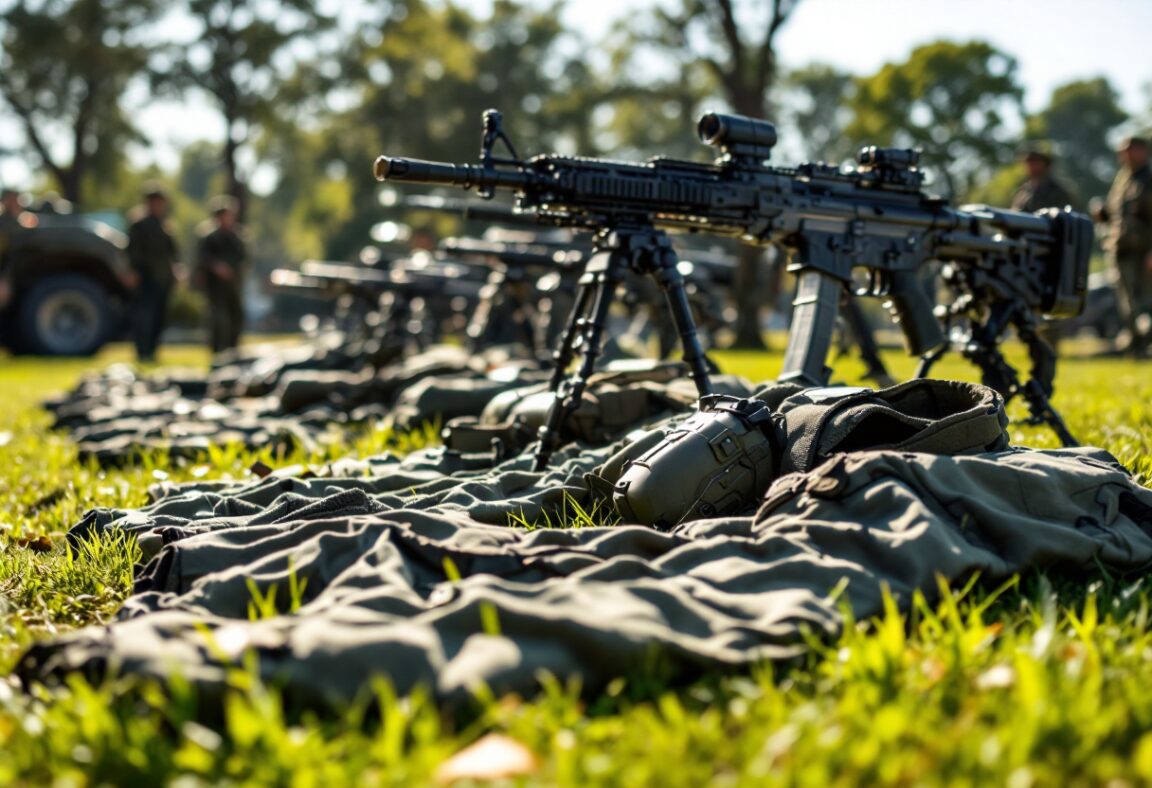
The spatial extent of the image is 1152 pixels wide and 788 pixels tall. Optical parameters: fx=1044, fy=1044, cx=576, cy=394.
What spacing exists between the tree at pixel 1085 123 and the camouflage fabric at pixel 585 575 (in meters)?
69.8

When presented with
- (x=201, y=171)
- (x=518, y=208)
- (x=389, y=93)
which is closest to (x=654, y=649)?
(x=518, y=208)

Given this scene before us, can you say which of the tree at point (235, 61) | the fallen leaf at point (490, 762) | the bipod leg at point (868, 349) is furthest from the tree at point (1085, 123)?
the fallen leaf at point (490, 762)

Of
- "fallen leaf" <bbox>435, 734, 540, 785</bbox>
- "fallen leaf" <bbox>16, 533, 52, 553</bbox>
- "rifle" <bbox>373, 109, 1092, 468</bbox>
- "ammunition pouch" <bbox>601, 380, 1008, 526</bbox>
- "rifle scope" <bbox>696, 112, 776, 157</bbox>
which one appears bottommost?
"fallen leaf" <bbox>16, 533, 52, 553</bbox>

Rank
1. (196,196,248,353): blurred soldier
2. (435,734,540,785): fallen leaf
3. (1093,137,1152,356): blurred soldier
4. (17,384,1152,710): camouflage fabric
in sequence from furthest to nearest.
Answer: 1. (196,196,248,353): blurred soldier
2. (1093,137,1152,356): blurred soldier
3. (17,384,1152,710): camouflage fabric
4. (435,734,540,785): fallen leaf

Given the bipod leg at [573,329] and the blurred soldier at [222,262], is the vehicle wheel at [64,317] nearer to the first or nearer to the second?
the blurred soldier at [222,262]

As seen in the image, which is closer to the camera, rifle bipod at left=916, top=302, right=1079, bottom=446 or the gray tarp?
the gray tarp

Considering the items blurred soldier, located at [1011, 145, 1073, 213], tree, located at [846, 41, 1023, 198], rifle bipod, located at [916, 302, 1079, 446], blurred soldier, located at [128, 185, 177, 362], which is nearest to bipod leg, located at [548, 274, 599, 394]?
rifle bipod, located at [916, 302, 1079, 446]

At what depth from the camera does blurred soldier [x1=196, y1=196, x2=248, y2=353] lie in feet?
49.6

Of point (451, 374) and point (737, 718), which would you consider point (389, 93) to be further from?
point (737, 718)

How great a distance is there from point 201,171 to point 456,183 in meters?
109

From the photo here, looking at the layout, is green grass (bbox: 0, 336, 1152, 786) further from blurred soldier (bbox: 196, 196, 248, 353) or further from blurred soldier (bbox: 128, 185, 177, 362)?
blurred soldier (bbox: 128, 185, 177, 362)

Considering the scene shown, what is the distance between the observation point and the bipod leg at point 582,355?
4430 millimetres

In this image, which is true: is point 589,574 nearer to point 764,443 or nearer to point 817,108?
point 764,443

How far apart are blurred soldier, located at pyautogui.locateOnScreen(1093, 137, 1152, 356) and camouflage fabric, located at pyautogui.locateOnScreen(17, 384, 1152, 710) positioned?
11.0 meters
